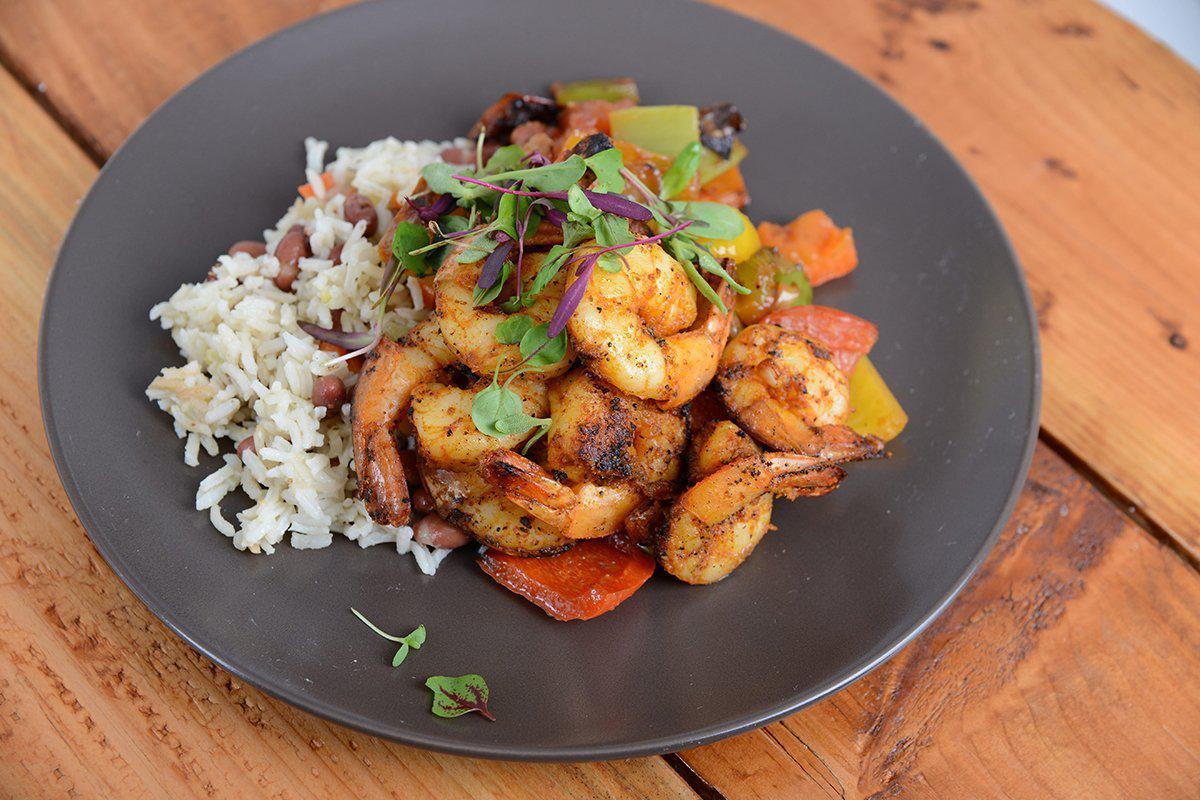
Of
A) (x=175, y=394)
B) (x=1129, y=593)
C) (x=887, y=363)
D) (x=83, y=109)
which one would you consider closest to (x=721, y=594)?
(x=887, y=363)

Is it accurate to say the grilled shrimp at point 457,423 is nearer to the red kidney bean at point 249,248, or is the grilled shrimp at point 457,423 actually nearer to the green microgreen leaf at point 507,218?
the green microgreen leaf at point 507,218

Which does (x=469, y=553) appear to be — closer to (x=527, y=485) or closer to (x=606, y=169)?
(x=527, y=485)

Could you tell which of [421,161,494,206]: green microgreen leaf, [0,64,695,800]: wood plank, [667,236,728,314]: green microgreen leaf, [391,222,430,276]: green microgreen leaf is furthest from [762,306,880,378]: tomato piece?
[0,64,695,800]: wood plank

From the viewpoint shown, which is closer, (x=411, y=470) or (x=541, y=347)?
(x=541, y=347)

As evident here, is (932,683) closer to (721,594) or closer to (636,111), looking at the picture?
(721,594)

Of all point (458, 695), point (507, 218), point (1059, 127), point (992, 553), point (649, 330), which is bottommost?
point (992, 553)

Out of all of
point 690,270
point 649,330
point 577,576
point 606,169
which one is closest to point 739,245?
point 690,270

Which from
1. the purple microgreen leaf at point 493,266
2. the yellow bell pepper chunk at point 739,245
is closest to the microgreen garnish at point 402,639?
the purple microgreen leaf at point 493,266
